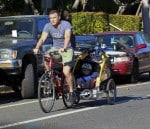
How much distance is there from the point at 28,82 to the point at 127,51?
4.69 metres

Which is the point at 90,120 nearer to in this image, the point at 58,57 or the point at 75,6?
the point at 58,57

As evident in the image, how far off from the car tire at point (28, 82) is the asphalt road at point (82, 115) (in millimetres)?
176

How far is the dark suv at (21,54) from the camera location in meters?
12.9

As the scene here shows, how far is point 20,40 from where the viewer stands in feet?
45.1

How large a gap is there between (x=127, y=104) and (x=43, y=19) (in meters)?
3.57

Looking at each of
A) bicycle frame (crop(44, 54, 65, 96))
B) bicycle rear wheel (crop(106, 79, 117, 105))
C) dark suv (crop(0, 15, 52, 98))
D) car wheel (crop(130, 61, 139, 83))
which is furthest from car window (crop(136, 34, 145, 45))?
bicycle frame (crop(44, 54, 65, 96))

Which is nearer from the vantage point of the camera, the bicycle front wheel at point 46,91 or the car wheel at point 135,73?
the bicycle front wheel at point 46,91

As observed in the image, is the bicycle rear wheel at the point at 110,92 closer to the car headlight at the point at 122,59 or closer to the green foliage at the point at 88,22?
the car headlight at the point at 122,59

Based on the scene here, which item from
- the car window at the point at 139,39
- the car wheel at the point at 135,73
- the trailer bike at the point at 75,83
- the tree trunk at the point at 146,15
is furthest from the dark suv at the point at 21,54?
the tree trunk at the point at 146,15

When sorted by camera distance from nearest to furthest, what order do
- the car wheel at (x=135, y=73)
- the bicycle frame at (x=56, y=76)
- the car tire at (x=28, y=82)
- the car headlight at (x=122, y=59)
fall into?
the bicycle frame at (x=56, y=76), the car tire at (x=28, y=82), the car headlight at (x=122, y=59), the car wheel at (x=135, y=73)

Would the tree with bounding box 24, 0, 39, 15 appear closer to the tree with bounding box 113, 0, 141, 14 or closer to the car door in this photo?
the tree with bounding box 113, 0, 141, 14

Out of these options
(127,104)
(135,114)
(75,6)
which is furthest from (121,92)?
(75,6)

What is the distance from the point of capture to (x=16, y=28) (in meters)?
14.4

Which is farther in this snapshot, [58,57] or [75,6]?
[75,6]
